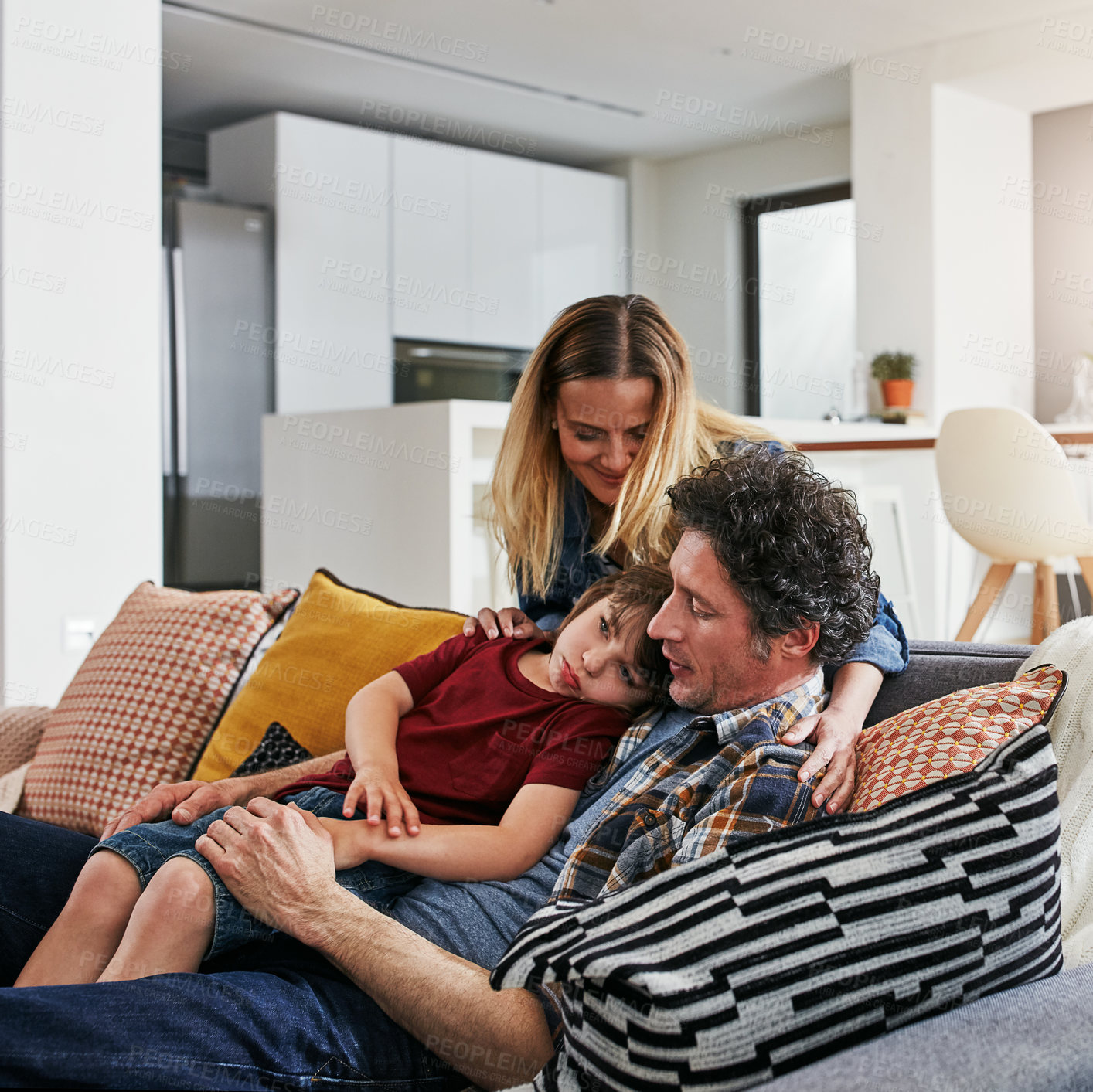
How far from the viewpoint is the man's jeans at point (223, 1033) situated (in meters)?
1.00

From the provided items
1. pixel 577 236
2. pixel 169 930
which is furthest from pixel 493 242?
pixel 169 930

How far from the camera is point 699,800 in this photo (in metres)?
1.26

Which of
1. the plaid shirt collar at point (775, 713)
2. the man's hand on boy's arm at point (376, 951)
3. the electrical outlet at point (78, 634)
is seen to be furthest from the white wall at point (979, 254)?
the man's hand on boy's arm at point (376, 951)

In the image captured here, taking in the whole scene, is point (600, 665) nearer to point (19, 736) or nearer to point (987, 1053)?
point (987, 1053)

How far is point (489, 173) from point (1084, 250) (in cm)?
316

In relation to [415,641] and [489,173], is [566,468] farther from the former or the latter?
[489,173]

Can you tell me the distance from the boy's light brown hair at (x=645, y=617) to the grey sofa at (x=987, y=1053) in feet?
2.12

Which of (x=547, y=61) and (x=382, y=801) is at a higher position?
(x=547, y=61)

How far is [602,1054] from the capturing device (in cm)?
85

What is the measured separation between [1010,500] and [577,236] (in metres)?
3.91

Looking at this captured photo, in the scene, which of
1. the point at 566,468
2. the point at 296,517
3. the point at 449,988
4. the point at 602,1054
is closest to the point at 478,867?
the point at 449,988

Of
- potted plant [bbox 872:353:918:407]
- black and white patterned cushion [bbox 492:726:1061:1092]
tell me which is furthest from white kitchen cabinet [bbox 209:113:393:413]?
black and white patterned cushion [bbox 492:726:1061:1092]

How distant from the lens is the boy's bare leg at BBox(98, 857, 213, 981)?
4.23 feet

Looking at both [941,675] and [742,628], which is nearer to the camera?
[742,628]
